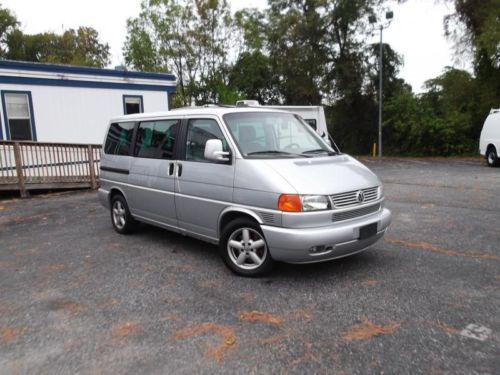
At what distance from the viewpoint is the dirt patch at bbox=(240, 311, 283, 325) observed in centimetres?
371

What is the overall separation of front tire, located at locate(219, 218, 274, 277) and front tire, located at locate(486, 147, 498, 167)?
15512 millimetres

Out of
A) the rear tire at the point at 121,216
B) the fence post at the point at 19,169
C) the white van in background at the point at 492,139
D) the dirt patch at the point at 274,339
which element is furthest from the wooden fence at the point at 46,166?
the white van in background at the point at 492,139

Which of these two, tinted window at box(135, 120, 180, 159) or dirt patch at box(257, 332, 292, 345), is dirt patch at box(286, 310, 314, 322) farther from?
tinted window at box(135, 120, 180, 159)

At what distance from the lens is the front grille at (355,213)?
14.4 feet

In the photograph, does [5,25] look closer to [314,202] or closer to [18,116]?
[18,116]

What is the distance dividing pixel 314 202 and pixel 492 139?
15.4m

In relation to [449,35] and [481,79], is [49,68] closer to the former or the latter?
[449,35]

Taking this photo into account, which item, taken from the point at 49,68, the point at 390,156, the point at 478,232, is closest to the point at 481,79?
the point at 390,156

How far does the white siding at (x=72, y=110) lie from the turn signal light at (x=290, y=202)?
11.3 metres

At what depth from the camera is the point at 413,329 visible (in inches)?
137

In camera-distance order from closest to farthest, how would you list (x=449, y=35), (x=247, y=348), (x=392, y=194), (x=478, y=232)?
(x=247, y=348)
(x=478, y=232)
(x=392, y=194)
(x=449, y=35)

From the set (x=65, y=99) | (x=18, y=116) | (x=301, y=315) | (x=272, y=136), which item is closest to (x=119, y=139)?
(x=272, y=136)

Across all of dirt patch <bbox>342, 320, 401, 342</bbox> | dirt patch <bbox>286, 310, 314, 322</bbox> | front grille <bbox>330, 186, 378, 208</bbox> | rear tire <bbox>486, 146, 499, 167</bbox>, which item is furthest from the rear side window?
rear tire <bbox>486, 146, 499, 167</bbox>

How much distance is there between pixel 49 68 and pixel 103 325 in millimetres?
11524
